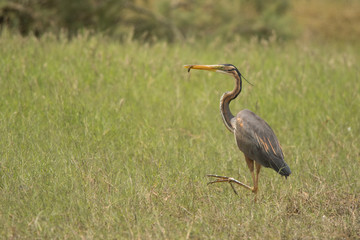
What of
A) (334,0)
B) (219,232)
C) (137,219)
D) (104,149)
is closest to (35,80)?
(104,149)

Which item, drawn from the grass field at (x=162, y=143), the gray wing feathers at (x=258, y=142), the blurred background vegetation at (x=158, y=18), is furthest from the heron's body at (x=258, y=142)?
the blurred background vegetation at (x=158, y=18)

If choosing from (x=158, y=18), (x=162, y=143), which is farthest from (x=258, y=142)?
(x=158, y=18)

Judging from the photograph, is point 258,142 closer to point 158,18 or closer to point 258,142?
point 258,142

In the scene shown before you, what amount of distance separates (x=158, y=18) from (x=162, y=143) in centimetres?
569

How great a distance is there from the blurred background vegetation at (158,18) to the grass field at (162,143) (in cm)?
185

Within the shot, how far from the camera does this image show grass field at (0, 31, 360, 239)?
14.5 ft

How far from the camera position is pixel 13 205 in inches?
179

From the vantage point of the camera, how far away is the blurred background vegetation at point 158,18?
10.8 meters

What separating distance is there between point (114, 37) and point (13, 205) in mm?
7071

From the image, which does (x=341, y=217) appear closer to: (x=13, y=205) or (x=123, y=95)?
(x=13, y=205)

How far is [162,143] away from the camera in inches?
248

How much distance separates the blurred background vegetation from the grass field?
1.85 m

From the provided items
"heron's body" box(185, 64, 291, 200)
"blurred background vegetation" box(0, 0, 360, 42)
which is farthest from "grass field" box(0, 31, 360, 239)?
"blurred background vegetation" box(0, 0, 360, 42)

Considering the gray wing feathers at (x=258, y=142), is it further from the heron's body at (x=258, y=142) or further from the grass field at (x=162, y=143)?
the grass field at (x=162, y=143)
